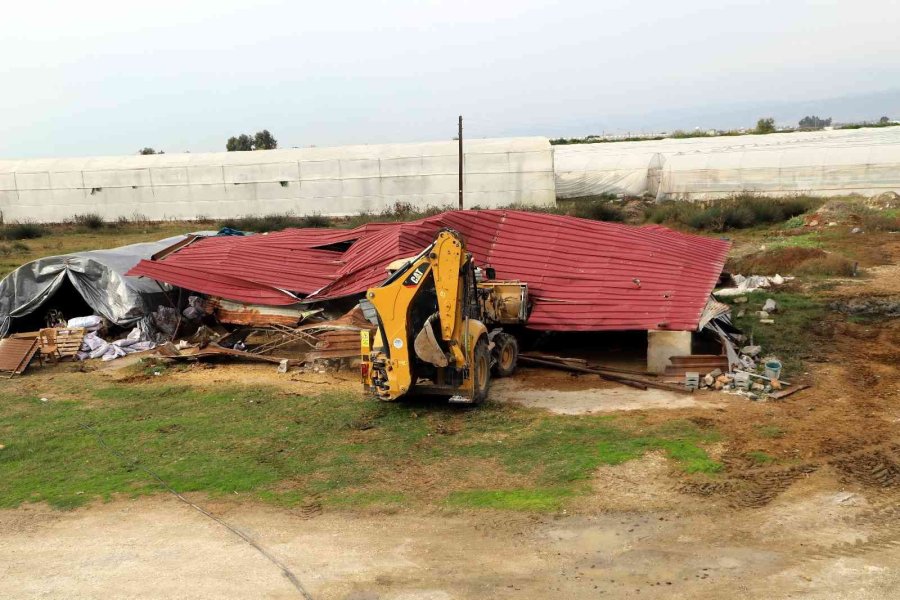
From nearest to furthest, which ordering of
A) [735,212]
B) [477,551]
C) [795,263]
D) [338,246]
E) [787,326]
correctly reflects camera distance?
1. [477,551]
2. [787,326]
3. [338,246]
4. [795,263]
5. [735,212]

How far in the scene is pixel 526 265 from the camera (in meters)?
15.3

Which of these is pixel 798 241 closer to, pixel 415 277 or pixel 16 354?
pixel 415 277

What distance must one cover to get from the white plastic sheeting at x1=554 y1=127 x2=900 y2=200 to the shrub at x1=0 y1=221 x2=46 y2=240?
23150mm

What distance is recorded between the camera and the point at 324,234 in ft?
58.7

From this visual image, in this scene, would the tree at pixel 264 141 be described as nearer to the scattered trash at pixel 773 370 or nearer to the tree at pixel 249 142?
the tree at pixel 249 142

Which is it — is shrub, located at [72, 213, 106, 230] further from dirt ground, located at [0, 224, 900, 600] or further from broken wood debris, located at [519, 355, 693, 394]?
dirt ground, located at [0, 224, 900, 600]

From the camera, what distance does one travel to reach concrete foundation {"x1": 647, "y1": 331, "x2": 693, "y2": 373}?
40.9 ft

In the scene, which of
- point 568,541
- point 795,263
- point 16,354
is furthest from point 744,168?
point 568,541

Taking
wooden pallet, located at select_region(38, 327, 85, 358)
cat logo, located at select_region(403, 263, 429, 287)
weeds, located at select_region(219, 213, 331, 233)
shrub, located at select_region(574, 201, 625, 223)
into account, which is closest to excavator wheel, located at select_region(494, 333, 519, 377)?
cat logo, located at select_region(403, 263, 429, 287)

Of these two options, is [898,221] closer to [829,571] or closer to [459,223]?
[459,223]

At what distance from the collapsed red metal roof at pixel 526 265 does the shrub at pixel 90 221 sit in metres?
19.4

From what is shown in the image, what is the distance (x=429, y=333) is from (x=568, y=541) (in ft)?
13.2

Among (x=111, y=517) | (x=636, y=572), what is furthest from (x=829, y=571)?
(x=111, y=517)

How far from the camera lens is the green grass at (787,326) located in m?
13.5
